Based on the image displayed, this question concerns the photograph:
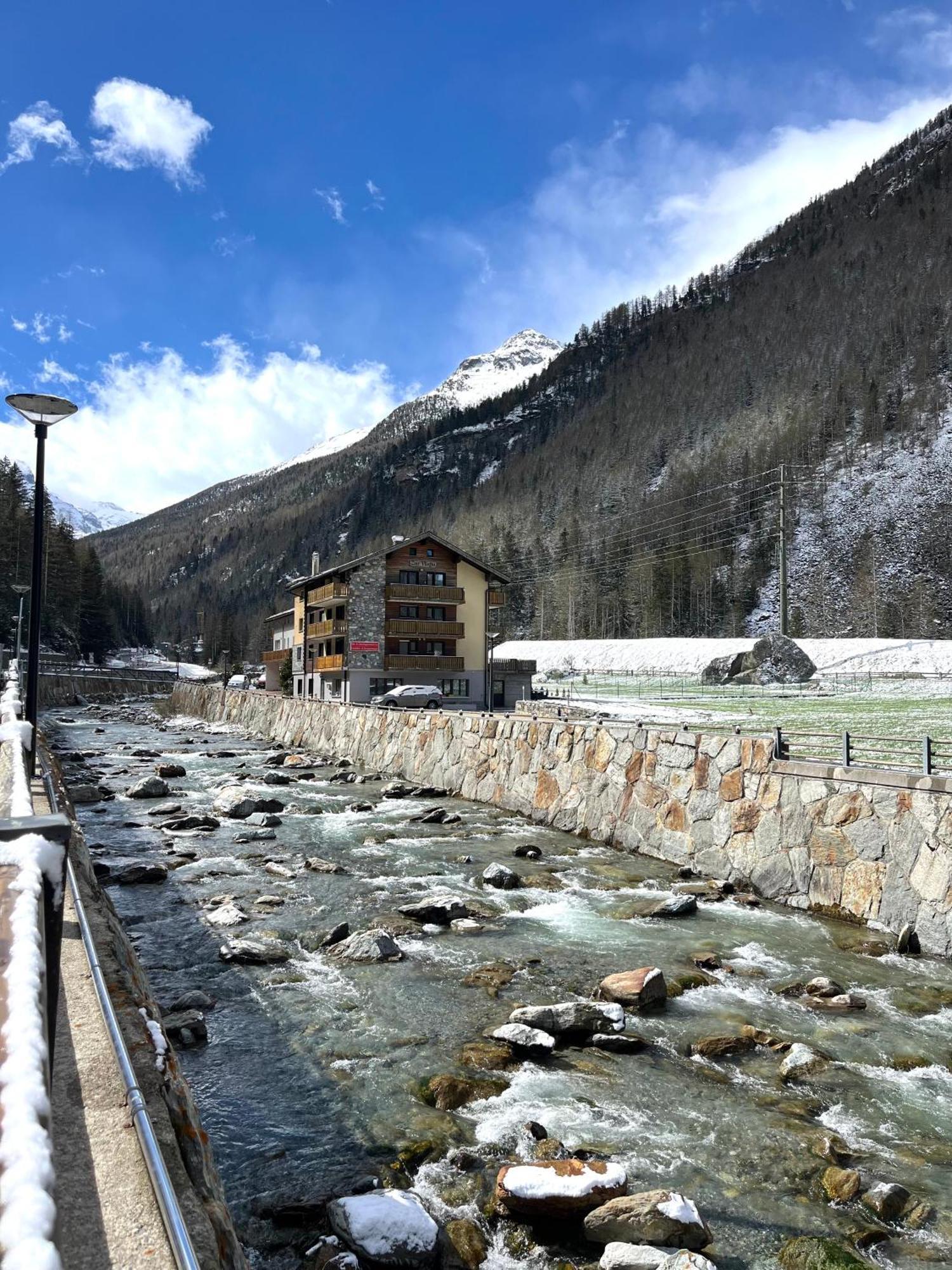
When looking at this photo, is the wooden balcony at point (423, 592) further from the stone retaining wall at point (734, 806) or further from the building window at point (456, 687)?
the stone retaining wall at point (734, 806)

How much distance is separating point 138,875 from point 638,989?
11.4m

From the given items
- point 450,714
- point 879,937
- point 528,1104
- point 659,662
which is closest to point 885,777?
point 879,937

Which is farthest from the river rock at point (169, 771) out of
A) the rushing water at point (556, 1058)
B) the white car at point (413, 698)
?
the rushing water at point (556, 1058)

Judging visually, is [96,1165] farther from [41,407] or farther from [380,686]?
[380,686]

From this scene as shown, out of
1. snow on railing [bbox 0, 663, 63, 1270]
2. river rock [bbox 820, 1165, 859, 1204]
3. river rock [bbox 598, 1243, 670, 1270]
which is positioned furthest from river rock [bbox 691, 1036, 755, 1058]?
snow on railing [bbox 0, 663, 63, 1270]

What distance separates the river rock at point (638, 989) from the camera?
1041cm

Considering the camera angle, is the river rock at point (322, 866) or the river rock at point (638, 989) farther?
the river rock at point (322, 866)

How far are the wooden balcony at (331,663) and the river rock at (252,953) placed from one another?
41072mm

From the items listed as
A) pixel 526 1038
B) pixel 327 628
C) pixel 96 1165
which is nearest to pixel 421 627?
pixel 327 628

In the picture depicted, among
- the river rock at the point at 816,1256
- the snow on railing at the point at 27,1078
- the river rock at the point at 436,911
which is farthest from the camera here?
the river rock at the point at 436,911

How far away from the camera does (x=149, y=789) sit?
93.2ft

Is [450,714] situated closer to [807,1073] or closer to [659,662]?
[807,1073]

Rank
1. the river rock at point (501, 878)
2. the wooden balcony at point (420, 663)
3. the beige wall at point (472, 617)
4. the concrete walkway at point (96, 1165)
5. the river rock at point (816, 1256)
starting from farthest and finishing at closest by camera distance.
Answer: the beige wall at point (472, 617) < the wooden balcony at point (420, 663) < the river rock at point (501, 878) < the river rock at point (816, 1256) < the concrete walkway at point (96, 1165)

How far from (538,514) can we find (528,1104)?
179803mm
